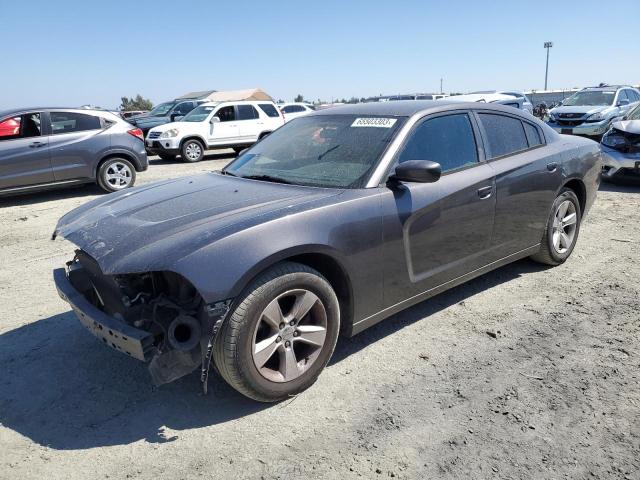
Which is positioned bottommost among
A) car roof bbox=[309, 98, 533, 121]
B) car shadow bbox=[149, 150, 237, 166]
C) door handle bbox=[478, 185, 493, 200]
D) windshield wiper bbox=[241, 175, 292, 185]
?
car shadow bbox=[149, 150, 237, 166]

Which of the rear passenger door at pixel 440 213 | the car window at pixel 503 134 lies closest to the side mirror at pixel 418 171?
the rear passenger door at pixel 440 213

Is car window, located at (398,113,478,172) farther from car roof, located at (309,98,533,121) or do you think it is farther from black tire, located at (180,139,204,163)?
black tire, located at (180,139,204,163)

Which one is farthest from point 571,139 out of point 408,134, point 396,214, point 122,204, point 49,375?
point 49,375

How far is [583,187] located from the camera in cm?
491

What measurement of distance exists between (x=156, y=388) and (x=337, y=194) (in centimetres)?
162

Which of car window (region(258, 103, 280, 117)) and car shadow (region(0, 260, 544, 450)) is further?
car window (region(258, 103, 280, 117))

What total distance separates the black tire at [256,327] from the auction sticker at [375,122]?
1.32 meters

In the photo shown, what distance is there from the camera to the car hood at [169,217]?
8.29 ft

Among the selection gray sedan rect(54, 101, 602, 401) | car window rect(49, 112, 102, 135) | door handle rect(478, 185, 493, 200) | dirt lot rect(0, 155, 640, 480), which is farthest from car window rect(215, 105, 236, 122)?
door handle rect(478, 185, 493, 200)

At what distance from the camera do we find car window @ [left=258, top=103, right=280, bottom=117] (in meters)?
15.6

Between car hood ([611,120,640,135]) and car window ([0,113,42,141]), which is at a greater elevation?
car window ([0,113,42,141])

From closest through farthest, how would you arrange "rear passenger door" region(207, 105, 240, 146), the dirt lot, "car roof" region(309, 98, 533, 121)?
the dirt lot → "car roof" region(309, 98, 533, 121) → "rear passenger door" region(207, 105, 240, 146)

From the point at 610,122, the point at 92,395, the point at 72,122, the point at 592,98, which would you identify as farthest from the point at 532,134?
the point at 592,98

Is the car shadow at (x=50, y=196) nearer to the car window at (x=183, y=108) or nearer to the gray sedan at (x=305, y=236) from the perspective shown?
the gray sedan at (x=305, y=236)
